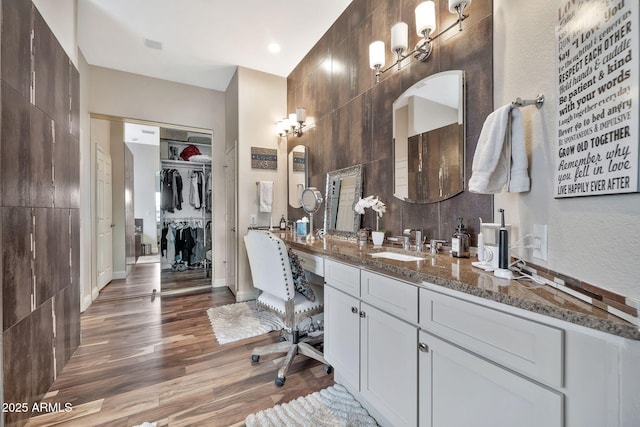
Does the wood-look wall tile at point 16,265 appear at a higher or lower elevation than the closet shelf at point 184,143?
lower

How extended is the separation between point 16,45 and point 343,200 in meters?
2.31

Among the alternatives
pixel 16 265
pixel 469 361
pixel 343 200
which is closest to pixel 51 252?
pixel 16 265

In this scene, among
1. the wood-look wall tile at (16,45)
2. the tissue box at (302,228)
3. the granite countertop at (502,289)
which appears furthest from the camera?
the tissue box at (302,228)

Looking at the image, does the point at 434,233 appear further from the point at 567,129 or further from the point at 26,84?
the point at 26,84

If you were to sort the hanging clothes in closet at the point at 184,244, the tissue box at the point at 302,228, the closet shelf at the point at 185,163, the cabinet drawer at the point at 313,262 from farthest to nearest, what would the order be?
the hanging clothes in closet at the point at 184,244 < the closet shelf at the point at 185,163 < the tissue box at the point at 302,228 < the cabinet drawer at the point at 313,262

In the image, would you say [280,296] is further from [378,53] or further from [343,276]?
[378,53]

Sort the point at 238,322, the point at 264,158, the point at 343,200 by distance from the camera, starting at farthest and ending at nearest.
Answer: the point at 264,158 → the point at 238,322 → the point at 343,200

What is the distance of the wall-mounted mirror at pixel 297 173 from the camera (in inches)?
133

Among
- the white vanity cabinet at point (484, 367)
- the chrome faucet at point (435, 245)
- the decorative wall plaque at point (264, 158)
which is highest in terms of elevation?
the decorative wall plaque at point (264, 158)

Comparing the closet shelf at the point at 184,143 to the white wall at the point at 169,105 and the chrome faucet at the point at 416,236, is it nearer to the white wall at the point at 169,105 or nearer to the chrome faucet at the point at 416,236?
the white wall at the point at 169,105

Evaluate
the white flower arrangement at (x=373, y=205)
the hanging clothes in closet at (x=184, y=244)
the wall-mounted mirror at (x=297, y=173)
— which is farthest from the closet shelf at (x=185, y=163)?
the white flower arrangement at (x=373, y=205)

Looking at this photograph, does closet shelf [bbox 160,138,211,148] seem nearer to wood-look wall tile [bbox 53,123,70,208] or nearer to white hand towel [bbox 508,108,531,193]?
wood-look wall tile [bbox 53,123,70,208]

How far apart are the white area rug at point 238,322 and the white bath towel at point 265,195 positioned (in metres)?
1.24

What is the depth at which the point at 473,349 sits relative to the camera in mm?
922
